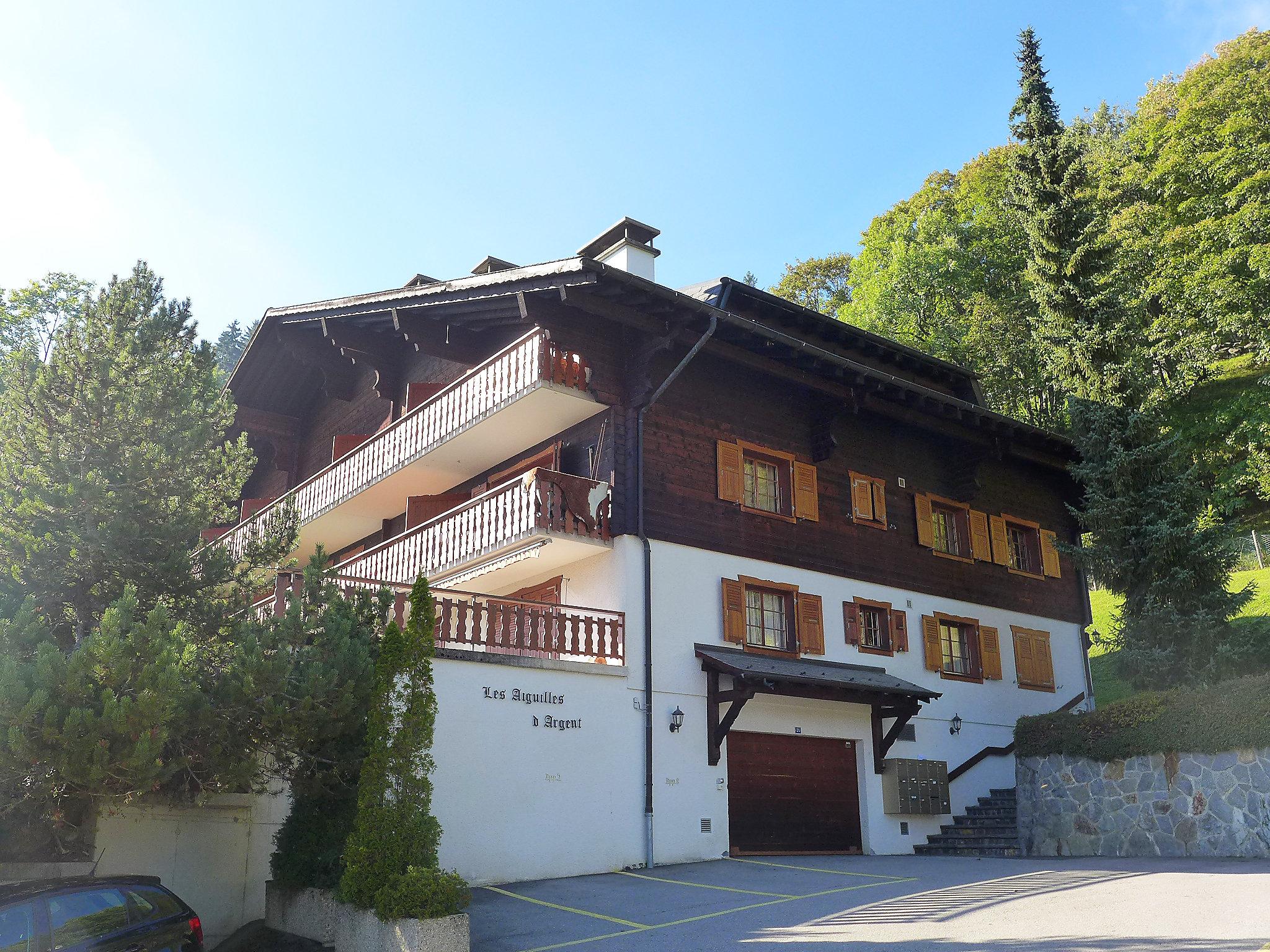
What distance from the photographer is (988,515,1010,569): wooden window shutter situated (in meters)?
21.8

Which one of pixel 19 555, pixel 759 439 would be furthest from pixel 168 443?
pixel 759 439

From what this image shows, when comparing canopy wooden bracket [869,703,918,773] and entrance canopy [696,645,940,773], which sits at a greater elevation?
entrance canopy [696,645,940,773]

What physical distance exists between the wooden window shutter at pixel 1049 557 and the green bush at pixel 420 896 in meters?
17.1

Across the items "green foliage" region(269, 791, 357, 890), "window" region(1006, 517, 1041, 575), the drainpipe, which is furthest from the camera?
"window" region(1006, 517, 1041, 575)

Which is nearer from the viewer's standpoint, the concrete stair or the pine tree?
the concrete stair

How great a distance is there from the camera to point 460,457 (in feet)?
62.1

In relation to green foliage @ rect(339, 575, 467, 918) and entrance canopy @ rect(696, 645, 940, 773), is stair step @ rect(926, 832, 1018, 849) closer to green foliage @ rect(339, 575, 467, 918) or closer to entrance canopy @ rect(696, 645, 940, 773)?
entrance canopy @ rect(696, 645, 940, 773)

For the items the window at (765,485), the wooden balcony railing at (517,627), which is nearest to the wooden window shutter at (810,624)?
the window at (765,485)

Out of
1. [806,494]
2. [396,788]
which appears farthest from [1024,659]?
[396,788]

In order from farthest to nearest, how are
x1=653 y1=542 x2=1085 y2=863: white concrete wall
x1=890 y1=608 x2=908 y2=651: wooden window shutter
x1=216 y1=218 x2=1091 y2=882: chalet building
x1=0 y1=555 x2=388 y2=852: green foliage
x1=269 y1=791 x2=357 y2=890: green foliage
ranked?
x1=890 y1=608 x2=908 y2=651: wooden window shutter, x1=653 y1=542 x2=1085 y2=863: white concrete wall, x1=216 y1=218 x2=1091 y2=882: chalet building, x1=269 y1=791 x2=357 y2=890: green foliage, x1=0 y1=555 x2=388 y2=852: green foliage

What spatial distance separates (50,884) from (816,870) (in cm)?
984

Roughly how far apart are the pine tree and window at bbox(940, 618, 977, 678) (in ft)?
17.3

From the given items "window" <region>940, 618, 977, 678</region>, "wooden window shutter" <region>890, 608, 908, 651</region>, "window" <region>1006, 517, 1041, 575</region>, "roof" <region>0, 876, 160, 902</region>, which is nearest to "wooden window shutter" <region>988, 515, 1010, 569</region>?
"window" <region>1006, 517, 1041, 575</region>

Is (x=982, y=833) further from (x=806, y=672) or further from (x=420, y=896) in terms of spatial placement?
(x=420, y=896)
